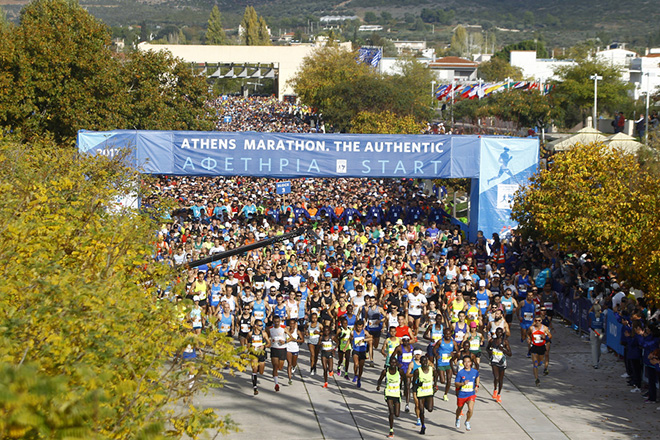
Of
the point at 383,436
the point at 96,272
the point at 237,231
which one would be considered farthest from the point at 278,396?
the point at 237,231

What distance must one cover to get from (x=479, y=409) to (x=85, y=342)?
8.21 m

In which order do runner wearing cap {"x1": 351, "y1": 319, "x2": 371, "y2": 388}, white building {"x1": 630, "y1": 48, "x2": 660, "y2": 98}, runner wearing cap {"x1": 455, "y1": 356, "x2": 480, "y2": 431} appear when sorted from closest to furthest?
1. runner wearing cap {"x1": 455, "y1": 356, "x2": 480, "y2": 431}
2. runner wearing cap {"x1": 351, "y1": 319, "x2": 371, "y2": 388}
3. white building {"x1": 630, "y1": 48, "x2": 660, "y2": 98}

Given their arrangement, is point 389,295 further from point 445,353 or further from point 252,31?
point 252,31

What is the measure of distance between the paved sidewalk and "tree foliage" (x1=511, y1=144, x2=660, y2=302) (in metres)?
2.29

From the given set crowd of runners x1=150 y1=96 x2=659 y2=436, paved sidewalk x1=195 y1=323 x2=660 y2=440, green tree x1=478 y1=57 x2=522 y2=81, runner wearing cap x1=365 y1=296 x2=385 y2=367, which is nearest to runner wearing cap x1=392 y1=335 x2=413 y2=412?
crowd of runners x1=150 y1=96 x2=659 y2=436

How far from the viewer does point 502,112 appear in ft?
194

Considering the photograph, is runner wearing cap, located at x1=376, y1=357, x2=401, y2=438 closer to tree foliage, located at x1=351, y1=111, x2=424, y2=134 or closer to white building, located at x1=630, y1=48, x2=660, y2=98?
tree foliage, located at x1=351, y1=111, x2=424, y2=134

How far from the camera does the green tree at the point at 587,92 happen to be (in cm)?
6288

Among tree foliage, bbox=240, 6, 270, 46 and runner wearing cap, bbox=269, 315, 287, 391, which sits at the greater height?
tree foliage, bbox=240, 6, 270, 46

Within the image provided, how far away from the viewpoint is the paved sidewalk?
12.0 m

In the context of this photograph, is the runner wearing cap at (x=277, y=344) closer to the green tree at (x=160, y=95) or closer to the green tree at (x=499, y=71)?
the green tree at (x=160, y=95)

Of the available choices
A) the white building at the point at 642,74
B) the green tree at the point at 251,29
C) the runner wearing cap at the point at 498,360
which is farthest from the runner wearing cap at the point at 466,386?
the green tree at the point at 251,29

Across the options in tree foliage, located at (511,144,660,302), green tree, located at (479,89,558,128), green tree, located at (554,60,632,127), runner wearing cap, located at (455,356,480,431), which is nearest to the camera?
runner wearing cap, located at (455,356,480,431)

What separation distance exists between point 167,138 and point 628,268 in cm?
1442
